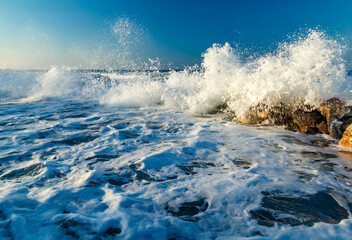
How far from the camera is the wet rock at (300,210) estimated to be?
187 cm

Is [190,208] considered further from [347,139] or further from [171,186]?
[347,139]

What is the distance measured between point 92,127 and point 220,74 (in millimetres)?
4177

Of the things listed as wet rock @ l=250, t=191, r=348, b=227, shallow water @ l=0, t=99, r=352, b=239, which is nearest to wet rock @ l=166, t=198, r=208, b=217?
shallow water @ l=0, t=99, r=352, b=239

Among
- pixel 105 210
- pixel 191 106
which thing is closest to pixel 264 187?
pixel 105 210

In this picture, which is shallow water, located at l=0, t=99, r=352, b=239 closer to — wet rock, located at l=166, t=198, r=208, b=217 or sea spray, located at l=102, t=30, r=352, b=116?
wet rock, located at l=166, t=198, r=208, b=217

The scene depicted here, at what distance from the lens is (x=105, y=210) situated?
2006 mm

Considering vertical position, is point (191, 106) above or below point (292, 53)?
below

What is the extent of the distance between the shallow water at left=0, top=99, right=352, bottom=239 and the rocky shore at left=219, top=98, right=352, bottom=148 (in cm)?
33

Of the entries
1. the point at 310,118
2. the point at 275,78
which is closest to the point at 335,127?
the point at 310,118

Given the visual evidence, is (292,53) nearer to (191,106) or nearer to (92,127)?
(191,106)

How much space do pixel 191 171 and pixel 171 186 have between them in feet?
1.53

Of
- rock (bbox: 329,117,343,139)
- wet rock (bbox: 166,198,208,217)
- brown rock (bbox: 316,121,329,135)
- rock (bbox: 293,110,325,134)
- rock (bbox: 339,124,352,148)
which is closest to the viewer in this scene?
wet rock (bbox: 166,198,208,217)

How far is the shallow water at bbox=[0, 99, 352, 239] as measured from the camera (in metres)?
1.78

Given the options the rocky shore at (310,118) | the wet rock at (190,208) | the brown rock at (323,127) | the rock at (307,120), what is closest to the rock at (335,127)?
the rocky shore at (310,118)
